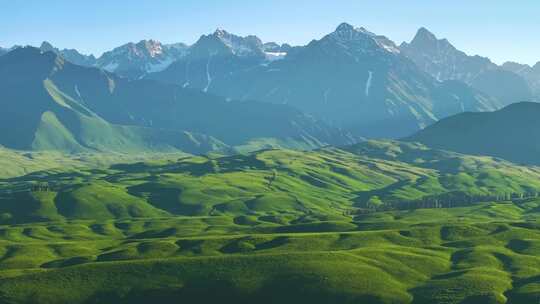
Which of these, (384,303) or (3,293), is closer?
(384,303)

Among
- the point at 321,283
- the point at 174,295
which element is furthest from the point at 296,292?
the point at 174,295

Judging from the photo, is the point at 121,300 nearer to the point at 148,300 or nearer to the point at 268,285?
the point at 148,300

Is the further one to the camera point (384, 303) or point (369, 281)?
point (369, 281)

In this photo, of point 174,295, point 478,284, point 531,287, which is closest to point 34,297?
point 174,295

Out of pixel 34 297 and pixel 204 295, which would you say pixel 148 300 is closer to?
pixel 204 295

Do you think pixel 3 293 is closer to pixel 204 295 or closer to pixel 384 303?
pixel 204 295

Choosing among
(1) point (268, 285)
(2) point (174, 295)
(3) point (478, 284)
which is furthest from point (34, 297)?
(3) point (478, 284)

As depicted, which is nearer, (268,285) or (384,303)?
(384,303)

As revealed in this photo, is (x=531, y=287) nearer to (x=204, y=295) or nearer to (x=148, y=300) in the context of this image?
(x=204, y=295)
